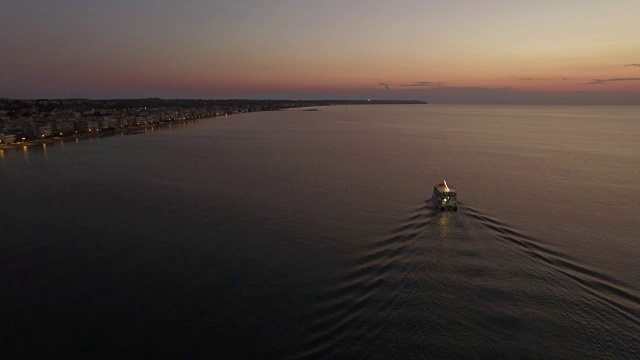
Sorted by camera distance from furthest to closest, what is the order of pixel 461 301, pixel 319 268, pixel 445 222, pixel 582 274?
pixel 445 222, pixel 319 268, pixel 582 274, pixel 461 301

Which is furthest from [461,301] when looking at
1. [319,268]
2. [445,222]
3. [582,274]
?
[445,222]

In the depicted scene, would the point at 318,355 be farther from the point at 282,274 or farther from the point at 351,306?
the point at 282,274

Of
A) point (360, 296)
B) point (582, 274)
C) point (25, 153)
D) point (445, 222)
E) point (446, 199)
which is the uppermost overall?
point (25, 153)

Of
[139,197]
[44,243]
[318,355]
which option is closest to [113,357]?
[318,355]

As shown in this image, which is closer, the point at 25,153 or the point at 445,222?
the point at 445,222

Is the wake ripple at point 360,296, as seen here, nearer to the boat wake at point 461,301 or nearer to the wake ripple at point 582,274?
the boat wake at point 461,301

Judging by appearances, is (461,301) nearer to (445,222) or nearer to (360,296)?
(360,296)

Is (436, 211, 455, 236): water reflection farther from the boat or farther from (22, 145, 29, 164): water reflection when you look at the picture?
(22, 145, 29, 164): water reflection

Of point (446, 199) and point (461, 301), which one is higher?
point (446, 199)

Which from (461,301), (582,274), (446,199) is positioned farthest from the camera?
(446,199)
